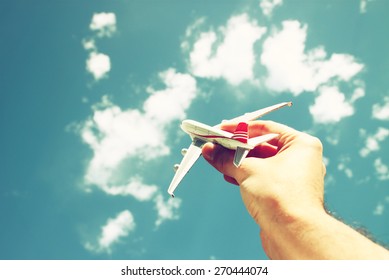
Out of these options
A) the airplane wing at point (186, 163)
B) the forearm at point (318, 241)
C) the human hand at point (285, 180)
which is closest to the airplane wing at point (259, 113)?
the airplane wing at point (186, 163)

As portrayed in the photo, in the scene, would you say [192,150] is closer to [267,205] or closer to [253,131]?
[253,131]

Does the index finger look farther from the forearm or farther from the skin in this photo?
the forearm

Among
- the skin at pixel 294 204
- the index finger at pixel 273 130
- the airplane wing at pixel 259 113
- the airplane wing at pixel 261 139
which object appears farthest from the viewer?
the airplane wing at pixel 259 113

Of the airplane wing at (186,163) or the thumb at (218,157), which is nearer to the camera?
the thumb at (218,157)

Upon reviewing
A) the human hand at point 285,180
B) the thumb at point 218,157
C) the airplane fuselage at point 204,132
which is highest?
the airplane fuselage at point 204,132

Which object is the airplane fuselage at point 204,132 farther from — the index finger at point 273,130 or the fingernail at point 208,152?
the fingernail at point 208,152

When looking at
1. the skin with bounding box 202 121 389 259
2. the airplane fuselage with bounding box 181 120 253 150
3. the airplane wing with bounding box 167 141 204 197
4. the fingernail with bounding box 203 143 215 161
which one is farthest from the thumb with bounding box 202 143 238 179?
the airplane fuselage with bounding box 181 120 253 150

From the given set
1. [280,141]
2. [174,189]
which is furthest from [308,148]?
[174,189]
